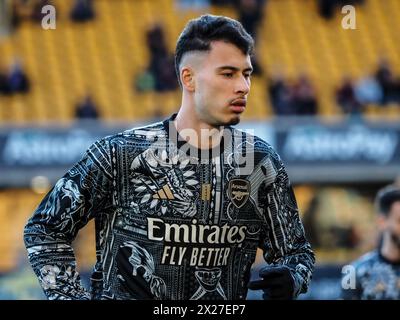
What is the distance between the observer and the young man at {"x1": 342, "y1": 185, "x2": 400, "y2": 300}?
895cm

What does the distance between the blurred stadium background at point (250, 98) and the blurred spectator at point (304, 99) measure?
0.03 m

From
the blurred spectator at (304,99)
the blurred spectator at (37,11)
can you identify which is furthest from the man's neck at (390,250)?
the blurred spectator at (37,11)

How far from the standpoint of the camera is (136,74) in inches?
901

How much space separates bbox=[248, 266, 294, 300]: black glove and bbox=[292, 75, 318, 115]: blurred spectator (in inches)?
657

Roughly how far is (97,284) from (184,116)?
0.86 meters

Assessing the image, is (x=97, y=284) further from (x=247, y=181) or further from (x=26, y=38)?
(x=26, y=38)

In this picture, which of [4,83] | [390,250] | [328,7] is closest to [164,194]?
[390,250]

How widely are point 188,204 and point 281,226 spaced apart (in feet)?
1.41

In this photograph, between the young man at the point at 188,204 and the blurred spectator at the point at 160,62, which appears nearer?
the young man at the point at 188,204

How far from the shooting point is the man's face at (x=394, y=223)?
957 cm

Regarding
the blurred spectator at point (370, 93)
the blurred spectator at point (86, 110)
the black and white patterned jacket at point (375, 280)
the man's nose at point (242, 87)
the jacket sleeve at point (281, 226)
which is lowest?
the jacket sleeve at point (281, 226)

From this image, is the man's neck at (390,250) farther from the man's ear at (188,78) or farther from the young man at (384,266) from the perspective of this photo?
the man's ear at (188,78)

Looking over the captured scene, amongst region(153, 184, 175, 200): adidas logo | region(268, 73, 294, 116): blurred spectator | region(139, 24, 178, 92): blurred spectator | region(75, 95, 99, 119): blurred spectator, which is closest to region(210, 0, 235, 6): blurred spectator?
region(139, 24, 178, 92): blurred spectator

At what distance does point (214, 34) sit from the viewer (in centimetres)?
518
